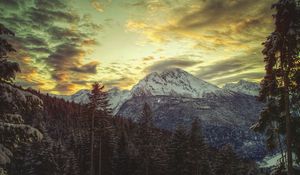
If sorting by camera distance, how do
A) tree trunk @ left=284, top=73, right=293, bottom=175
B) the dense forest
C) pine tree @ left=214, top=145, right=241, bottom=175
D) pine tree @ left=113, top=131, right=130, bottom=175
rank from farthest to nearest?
pine tree @ left=214, top=145, right=241, bottom=175 → pine tree @ left=113, top=131, right=130, bottom=175 → tree trunk @ left=284, top=73, right=293, bottom=175 → the dense forest

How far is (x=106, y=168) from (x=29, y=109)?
4373 cm

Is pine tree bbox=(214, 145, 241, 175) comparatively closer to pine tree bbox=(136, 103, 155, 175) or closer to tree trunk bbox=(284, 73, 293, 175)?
pine tree bbox=(136, 103, 155, 175)

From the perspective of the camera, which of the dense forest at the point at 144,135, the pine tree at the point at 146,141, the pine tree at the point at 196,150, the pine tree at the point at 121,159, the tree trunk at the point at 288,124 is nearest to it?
the dense forest at the point at 144,135

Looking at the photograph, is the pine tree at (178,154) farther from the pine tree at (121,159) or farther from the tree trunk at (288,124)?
the tree trunk at (288,124)

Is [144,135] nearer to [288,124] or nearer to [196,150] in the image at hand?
[196,150]

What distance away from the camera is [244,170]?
63.6 m

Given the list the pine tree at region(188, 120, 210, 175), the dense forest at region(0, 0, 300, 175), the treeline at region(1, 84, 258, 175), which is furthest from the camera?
the pine tree at region(188, 120, 210, 175)

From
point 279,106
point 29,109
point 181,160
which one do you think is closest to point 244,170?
point 181,160

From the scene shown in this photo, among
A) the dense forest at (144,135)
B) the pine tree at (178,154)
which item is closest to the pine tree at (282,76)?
the dense forest at (144,135)

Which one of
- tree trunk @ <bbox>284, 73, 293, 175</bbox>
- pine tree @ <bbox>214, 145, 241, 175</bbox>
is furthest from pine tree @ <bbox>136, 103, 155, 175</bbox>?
tree trunk @ <bbox>284, 73, 293, 175</bbox>

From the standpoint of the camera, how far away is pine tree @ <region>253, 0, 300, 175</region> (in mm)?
16875

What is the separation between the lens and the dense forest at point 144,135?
42.2 ft

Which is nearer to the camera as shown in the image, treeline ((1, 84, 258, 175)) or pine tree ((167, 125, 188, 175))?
treeline ((1, 84, 258, 175))

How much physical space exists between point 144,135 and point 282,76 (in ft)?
143
